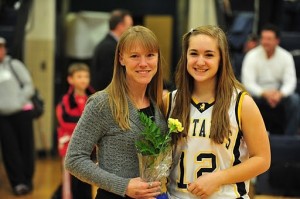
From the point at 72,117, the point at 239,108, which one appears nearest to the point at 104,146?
the point at 239,108

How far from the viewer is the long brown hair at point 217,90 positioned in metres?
2.31

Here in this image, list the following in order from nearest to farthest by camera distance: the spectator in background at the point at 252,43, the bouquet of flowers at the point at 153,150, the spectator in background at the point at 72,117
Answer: the bouquet of flowers at the point at 153,150 < the spectator in background at the point at 72,117 < the spectator in background at the point at 252,43

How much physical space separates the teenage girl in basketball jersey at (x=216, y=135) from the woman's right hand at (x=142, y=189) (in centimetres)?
15

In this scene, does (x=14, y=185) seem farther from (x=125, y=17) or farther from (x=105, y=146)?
(x=105, y=146)

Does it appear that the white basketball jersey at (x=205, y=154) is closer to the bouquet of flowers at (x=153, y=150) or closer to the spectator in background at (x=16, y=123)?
the bouquet of flowers at (x=153, y=150)

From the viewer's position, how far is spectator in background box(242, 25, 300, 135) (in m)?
6.31

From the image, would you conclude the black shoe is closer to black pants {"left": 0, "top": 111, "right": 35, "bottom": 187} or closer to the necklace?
black pants {"left": 0, "top": 111, "right": 35, "bottom": 187}

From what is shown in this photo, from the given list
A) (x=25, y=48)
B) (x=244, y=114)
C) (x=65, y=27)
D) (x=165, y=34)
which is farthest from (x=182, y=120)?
(x=165, y=34)

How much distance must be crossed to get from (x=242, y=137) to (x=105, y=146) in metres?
0.55

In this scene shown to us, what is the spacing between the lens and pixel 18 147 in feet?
20.7

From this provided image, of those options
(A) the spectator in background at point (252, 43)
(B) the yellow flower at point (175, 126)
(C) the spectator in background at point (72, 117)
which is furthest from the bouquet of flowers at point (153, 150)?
(A) the spectator in background at point (252, 43)

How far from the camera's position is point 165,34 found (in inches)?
409

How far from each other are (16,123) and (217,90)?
13.8ft

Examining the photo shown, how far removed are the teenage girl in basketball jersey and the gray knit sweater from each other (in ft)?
0.63
